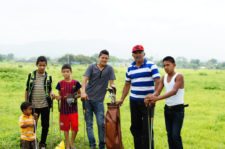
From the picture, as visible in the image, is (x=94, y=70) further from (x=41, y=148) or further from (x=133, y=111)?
(x=41, y=148)

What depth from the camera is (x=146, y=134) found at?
6.19m

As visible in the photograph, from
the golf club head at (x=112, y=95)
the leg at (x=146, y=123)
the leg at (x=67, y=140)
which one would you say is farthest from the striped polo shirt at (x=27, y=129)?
the leg at (x=146, y=123)

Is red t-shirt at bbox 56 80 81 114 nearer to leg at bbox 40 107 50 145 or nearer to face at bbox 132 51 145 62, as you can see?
leg at bbox 40 107 50 145

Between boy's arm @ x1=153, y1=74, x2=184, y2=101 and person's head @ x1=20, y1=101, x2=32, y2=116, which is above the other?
boy's arm @ x1=153, y1=74, x2=184, y2=101

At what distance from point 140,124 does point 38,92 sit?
81.0 inches

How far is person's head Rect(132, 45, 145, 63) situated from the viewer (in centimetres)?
594

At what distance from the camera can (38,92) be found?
21.9 ft

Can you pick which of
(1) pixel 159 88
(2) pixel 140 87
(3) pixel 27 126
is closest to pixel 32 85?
(3) pixel 27 126

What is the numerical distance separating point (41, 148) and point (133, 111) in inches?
82.4

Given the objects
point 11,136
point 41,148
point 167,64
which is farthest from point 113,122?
point 11,136

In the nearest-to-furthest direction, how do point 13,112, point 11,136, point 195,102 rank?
point 11,136 → point 13,112 → point 195,102

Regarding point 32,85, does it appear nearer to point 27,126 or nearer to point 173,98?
point 27,126

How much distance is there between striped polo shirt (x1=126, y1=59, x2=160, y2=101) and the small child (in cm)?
188

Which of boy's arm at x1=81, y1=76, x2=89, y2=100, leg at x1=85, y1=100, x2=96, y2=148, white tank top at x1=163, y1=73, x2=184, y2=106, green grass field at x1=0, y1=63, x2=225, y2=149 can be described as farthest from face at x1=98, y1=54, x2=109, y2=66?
green grass field at x1=0, y1=63, x2=225, y2=149
